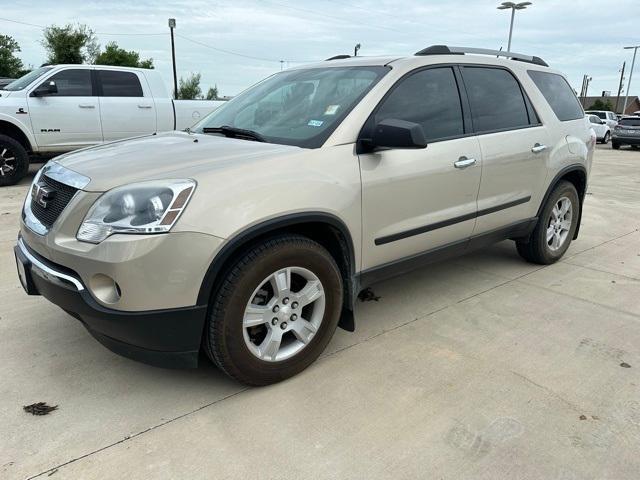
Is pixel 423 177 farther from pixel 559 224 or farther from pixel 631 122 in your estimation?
pixel 631 122

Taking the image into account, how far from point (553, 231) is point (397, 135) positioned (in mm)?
2673

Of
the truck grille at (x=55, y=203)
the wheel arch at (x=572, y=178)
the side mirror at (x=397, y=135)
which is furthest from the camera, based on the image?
the wheel arch at (x=572, y=178)

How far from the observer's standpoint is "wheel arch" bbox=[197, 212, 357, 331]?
235 centimetres

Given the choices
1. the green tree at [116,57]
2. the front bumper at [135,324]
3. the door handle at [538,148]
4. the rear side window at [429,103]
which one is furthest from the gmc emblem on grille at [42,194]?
the green tree at [116,57]

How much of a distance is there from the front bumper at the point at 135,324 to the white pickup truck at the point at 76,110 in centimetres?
682

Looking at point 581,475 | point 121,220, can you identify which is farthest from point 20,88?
point 581,475

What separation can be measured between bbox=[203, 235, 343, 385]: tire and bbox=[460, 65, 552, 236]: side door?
1.55 metres

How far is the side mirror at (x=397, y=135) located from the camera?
274 cm

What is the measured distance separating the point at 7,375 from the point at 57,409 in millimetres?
508

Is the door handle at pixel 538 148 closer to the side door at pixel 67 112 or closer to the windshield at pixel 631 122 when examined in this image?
the side door at pixel 67 112

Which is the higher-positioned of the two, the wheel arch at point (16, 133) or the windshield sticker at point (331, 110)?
the windshield sticker at point (331, 110)

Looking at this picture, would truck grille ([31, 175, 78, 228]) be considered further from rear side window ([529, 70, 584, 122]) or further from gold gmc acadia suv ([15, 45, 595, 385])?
→ rear side window ([529, 70, 584, 122])

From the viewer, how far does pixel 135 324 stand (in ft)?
7.54

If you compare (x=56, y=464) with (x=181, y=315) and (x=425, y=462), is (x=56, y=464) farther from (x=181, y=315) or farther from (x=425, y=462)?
(x=425, y=462)
